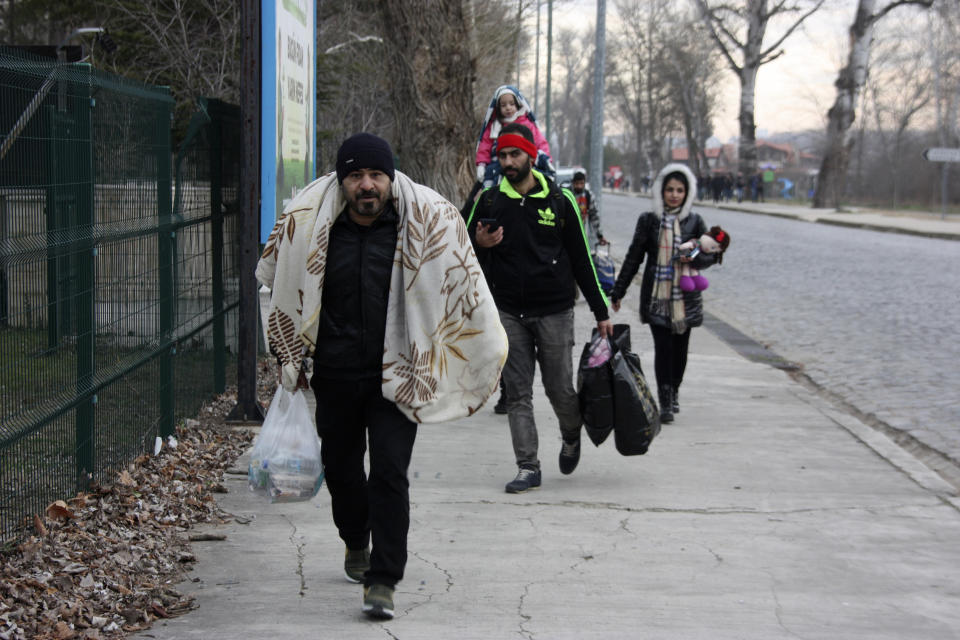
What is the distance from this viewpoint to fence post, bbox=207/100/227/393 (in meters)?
7.56

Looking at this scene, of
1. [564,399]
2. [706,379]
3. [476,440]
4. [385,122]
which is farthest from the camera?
[385,122]

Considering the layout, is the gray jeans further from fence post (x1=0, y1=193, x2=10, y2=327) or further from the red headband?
fence post (x1=0, y1=193, x2=10, y2=327)

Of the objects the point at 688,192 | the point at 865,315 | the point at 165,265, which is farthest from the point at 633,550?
the point at 865,315

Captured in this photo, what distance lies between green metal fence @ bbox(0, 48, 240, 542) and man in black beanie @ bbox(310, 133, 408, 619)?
45.4 inches

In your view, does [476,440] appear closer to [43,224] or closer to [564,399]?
[564,399]

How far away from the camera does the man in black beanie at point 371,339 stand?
4.21 metres

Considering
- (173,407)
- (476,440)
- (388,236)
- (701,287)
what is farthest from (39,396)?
(701,287)

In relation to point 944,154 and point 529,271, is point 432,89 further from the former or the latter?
point 944,154

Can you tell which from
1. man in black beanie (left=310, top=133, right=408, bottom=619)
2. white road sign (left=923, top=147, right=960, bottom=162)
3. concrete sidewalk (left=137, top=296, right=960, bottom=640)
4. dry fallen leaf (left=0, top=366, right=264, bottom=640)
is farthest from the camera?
white road sign (left=923, top=147, right=960, bottom=162)

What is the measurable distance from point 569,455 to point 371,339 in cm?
254

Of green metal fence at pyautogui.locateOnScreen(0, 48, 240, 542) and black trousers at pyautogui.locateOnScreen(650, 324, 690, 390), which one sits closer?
green metal fence at pyautogui.locateOnScreen(0, 48, 240, 542)

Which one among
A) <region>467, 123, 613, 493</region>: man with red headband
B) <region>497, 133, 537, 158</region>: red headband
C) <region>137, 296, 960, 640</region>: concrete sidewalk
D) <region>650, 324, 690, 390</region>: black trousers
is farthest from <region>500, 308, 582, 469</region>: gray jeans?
<region>650, 324, 690, 390</region>: black trousers

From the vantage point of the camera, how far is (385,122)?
25.0 m

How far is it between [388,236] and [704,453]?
3.60 metres
